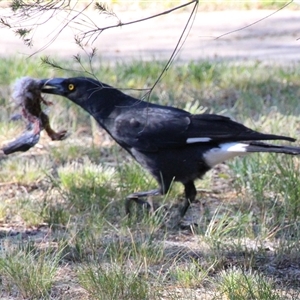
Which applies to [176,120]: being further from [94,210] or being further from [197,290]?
[197,290]

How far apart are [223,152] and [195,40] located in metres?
7.64

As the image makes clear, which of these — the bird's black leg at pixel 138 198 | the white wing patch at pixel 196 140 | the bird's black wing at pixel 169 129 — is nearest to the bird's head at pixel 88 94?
the bird's black wing at pixel 169 129

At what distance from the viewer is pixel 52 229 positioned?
573 cm

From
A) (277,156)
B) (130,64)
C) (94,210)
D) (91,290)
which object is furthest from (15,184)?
(130,64)

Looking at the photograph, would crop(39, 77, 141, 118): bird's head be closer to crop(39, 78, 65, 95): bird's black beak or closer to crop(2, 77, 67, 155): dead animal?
crop(39, 78, 65, 95): bird's black beak

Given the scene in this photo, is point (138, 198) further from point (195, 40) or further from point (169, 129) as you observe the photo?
point (195, 40)

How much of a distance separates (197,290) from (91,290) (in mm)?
589

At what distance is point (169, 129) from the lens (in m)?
5.98

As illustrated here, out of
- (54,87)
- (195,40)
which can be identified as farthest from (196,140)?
(195,40)

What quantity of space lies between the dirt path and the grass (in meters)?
3.37

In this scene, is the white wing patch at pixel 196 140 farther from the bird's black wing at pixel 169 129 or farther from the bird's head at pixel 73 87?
the bird's head at pixel 73 87

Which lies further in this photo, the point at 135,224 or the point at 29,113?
the point at 29,113

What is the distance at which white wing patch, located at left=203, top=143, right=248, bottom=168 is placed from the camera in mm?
5844

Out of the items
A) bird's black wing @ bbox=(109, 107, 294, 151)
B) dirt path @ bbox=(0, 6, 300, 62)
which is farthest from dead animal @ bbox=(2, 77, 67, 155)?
dirt path @ bbox=(0, 6, 300, 62)
